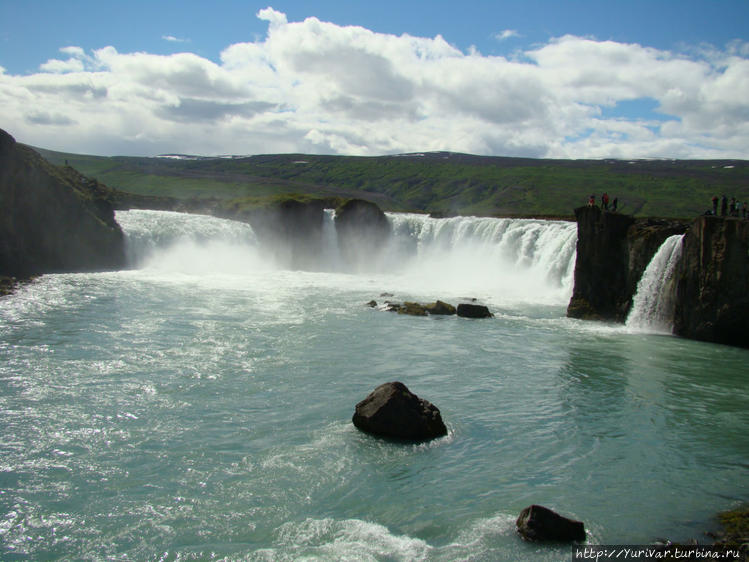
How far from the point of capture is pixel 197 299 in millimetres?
34250

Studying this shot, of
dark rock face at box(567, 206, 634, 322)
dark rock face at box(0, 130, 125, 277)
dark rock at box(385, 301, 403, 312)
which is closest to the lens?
dark rock face at box(567, 206, 634, 322)

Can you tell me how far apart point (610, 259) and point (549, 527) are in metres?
25.4

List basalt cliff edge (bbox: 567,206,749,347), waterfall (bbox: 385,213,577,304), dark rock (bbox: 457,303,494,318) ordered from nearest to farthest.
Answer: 1. basalt cliff edge (bbox: 567,206,749,347)
2. dark rock (bbox: 457,303,494,318)
3. waterfall (bbox: 385,213,577,304)

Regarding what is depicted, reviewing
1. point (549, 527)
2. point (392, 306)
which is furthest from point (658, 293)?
point (549, 527)

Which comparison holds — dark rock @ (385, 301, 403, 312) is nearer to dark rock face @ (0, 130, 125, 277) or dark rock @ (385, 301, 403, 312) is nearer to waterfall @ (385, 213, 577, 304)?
waterfall @ (385, 213, 577, 304)

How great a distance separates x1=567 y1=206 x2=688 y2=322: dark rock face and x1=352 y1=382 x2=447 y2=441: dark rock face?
20809 millimetres

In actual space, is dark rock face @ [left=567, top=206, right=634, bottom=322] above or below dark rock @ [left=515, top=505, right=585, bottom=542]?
above

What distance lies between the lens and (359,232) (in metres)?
59.3

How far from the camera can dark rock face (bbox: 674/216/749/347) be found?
84.3 feet

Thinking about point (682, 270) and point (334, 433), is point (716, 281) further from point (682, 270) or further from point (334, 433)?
point (334, 433)

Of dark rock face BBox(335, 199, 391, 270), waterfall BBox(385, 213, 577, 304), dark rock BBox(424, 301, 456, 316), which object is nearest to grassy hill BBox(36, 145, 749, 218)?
dark rock face BBox(335, 199, 391, 270)

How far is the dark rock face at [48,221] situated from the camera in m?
39.0

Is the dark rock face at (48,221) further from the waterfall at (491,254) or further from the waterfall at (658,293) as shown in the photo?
the waterfall at (658,293)

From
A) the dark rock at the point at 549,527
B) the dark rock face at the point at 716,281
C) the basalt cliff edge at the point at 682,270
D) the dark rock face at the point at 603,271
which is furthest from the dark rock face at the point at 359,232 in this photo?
the dark rock at the point at 549,527
